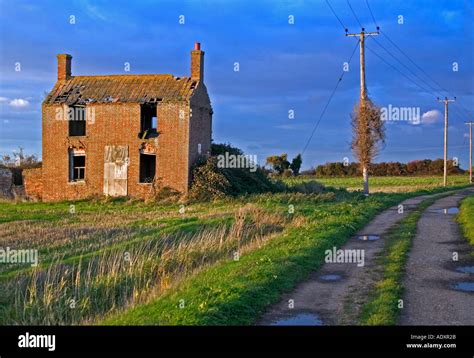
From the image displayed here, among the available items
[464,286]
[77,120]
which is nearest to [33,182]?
[77,120]

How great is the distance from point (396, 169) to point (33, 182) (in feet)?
239

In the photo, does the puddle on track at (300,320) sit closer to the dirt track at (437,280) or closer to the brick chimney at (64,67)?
the dirt track at (437,280)

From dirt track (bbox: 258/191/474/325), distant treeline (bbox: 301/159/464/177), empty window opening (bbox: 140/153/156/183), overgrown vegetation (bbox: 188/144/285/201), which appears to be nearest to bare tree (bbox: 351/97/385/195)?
overgrown vegetation (bbox: 188/144/285/201)

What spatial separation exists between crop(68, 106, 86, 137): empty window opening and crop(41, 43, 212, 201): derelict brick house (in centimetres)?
6

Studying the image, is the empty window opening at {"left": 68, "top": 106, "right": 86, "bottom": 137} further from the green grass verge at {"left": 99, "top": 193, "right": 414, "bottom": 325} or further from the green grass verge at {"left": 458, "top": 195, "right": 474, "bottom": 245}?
the green grass verge at {"left": 458, "top": 195, "right": 474, "bottom": 245}

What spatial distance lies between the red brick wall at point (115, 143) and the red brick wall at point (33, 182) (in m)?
1.64

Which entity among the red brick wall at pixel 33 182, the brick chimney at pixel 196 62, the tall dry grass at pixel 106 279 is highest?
the brick chimney at pixel 196 62

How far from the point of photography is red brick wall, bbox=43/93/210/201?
3394 cm

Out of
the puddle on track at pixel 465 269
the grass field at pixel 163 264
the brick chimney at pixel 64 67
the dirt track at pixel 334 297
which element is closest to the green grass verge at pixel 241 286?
the grass field at pixel 163 264

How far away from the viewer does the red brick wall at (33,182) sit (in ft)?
126

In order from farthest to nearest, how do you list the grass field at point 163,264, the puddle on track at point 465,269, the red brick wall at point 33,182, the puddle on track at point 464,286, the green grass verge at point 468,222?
the red brick wall at point 33,182 < the green grass verge at point 468,222 < the puddle on track at point 465,269 < the puddle on track at point 464,286 < the grass field at point 163,264
